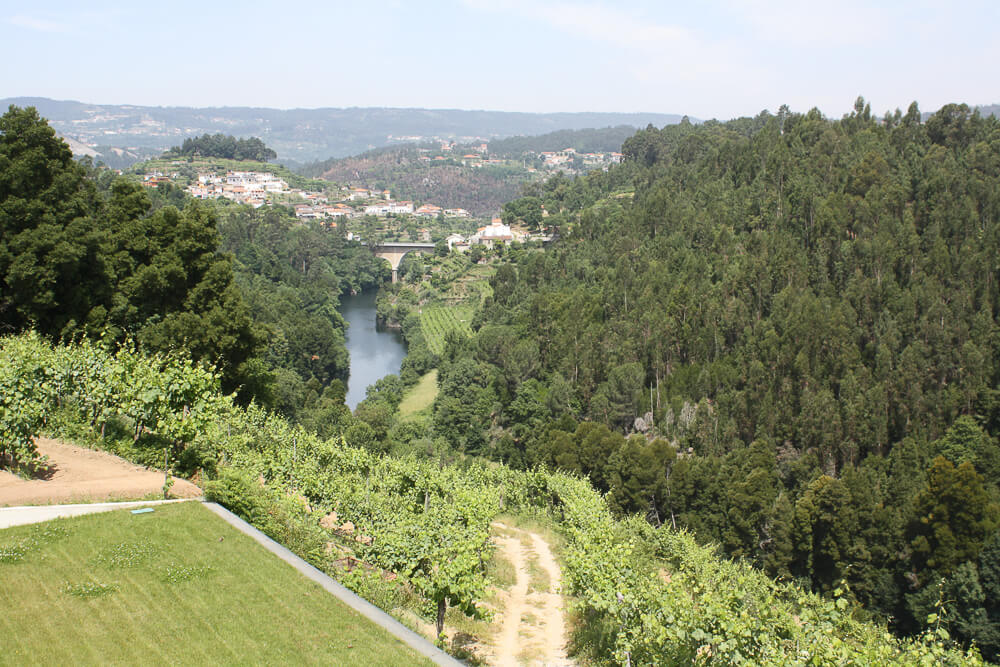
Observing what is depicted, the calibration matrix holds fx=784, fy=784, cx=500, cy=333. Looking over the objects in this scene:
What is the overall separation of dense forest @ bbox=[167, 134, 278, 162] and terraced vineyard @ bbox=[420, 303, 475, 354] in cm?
8274

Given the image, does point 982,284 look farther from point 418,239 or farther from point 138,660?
point 418,239

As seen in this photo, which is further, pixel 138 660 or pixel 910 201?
pixel 910 201

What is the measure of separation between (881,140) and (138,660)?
188ft

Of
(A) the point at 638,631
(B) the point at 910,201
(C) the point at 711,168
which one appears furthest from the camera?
(C) the point at 711,168

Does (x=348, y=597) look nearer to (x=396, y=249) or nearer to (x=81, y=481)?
(x=81, y=481)

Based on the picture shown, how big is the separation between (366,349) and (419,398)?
66.4 ft

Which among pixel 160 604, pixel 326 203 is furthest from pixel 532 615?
pixel 326 203

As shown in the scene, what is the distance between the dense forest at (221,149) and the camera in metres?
144

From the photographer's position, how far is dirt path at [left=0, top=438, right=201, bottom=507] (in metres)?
12.5

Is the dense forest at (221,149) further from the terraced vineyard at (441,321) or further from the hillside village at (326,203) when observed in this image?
the terraced vineyard at (441,321)

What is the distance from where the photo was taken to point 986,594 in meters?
24.2

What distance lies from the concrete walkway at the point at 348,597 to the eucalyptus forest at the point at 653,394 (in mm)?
563

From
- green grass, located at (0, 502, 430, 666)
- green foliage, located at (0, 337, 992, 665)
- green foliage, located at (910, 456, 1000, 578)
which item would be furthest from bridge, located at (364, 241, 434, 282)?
green grass, located at (0, 502, 430, 666)

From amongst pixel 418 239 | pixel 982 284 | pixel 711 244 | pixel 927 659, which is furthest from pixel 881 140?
pixel 418 239
